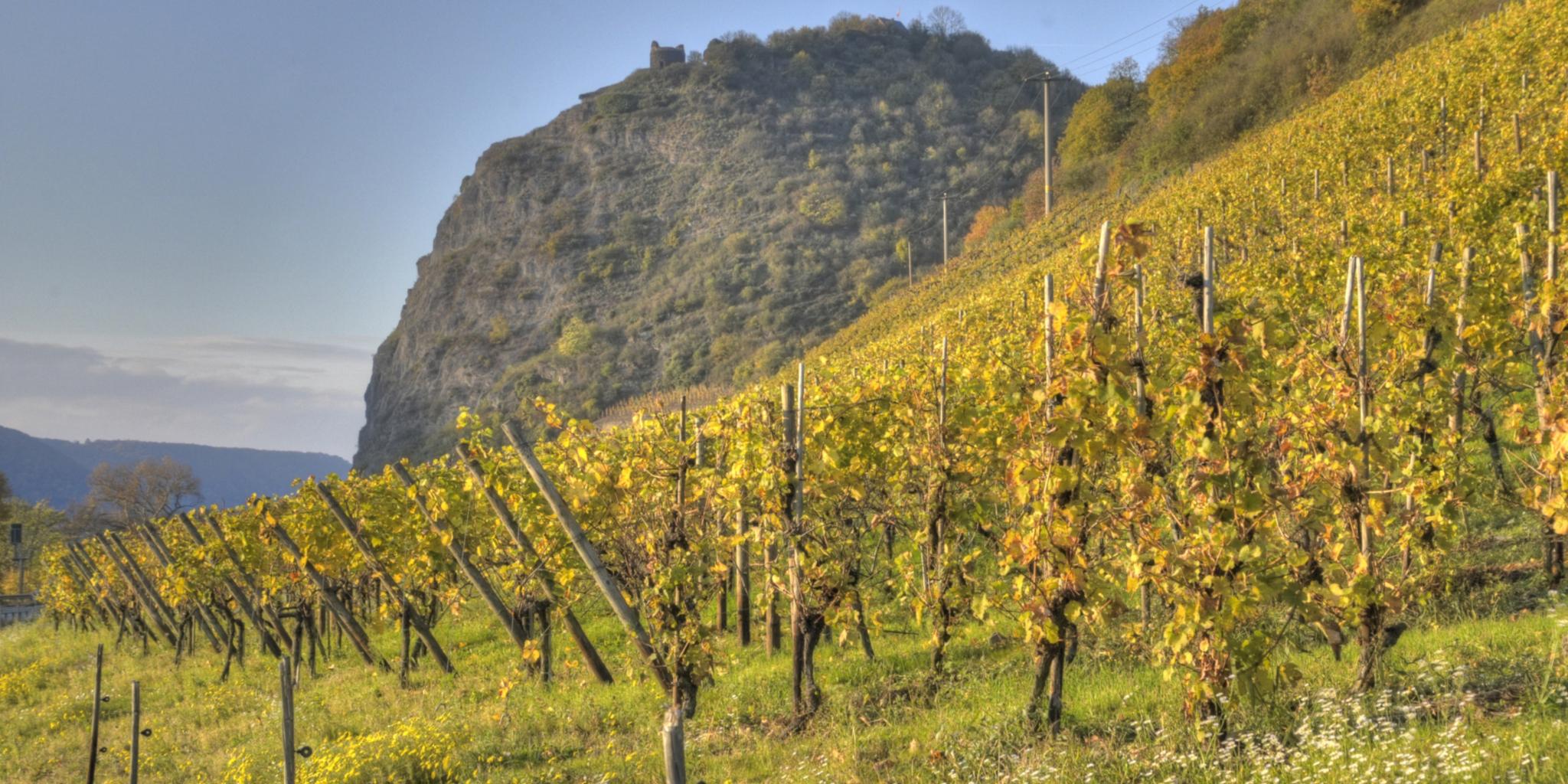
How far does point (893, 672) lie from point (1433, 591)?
14.1 ft

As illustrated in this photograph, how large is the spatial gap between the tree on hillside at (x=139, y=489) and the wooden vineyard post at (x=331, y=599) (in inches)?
2218

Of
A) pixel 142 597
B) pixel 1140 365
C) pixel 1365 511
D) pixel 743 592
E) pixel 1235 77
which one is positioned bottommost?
pixel 142 597

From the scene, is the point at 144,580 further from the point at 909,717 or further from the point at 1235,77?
the point at 1235,77

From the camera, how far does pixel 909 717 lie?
617cm

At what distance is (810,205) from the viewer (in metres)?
75.2

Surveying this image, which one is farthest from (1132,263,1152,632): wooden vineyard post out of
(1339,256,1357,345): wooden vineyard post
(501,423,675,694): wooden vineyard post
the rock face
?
the rock face

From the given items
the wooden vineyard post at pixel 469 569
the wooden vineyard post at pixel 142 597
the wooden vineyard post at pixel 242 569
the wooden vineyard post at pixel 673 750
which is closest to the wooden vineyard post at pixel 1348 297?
the wooden vineyard post at pixel 673 750

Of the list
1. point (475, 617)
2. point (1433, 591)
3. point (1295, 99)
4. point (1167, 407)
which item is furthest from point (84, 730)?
point (1295, 99)

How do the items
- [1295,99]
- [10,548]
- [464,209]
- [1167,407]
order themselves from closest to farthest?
[1167,407] → [1295,99] → [10,548] → [464,209]

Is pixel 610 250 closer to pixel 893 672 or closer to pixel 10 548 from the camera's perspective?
pixel 10 548

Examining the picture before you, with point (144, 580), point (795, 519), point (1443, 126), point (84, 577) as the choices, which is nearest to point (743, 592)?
point (795, 519)

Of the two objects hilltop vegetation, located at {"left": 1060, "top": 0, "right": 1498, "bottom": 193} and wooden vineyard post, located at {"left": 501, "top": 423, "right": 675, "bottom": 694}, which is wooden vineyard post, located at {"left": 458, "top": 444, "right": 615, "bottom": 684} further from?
hilltop vegetation, located at {"left": 1060, "top": 0, "right": 1498, "bottom": 193}

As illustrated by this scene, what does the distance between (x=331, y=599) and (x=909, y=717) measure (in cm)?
888

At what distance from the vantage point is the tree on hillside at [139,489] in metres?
61.2
